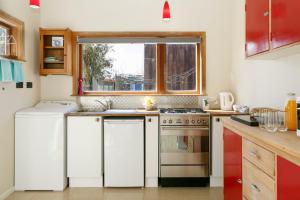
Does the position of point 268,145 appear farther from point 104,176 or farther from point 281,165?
point 104,176

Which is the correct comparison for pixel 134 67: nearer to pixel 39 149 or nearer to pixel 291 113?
pixel 39 149

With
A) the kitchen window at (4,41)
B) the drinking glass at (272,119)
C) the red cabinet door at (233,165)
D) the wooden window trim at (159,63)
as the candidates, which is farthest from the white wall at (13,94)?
the drinking glass at (272,119)

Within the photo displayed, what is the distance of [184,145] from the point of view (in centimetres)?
372

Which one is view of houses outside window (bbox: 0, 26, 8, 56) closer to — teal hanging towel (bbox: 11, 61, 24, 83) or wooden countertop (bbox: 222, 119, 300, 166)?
teal hanging towel (bbox: 11, 61, 24, 83)

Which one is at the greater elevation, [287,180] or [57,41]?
[57,41]

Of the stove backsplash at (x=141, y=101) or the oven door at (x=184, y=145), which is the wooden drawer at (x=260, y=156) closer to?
the oven door at (x=184, y=145)

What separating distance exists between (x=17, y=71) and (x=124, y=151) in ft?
5.21

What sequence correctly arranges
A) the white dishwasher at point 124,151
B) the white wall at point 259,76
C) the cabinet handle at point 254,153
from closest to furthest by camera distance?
the cabinet handle at point 254,153
the white wall at point 259,76
the white dishwasher at point 124,151

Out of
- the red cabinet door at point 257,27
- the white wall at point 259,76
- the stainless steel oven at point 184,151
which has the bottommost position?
the stainless steel oven at point 184,151

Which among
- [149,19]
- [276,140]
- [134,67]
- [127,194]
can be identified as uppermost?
[149,19]

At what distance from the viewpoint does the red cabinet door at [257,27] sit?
2420mm

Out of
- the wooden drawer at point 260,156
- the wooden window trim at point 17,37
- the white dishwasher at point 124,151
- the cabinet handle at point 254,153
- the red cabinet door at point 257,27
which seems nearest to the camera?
the wooden drawer at point 260,156

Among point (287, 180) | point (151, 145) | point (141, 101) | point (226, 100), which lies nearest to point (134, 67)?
point (141, 101)

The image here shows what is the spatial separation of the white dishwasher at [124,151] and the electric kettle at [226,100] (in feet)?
3.94
